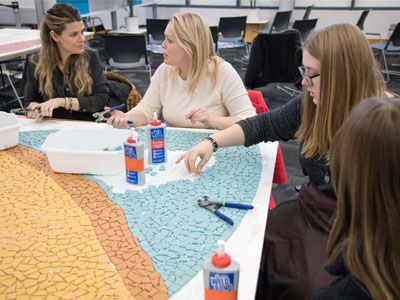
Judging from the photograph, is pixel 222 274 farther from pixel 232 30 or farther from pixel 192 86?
pixel 232 30

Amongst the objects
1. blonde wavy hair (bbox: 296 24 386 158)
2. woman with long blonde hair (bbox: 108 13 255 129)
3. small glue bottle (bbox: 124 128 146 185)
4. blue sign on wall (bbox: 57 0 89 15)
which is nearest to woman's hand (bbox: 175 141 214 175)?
small glue bottle (bbox: 124 128 146 185)

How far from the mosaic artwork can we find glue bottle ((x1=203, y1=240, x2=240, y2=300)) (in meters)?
0.18

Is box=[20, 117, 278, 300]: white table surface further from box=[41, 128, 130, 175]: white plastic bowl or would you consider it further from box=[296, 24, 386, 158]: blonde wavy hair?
box=[41, 128, 130, 175]: white plastic bowl

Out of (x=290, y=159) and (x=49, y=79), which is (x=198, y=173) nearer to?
(x=49, y=79)

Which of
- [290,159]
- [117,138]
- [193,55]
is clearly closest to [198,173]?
→ [117,138]

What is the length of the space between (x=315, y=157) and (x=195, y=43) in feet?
2.91

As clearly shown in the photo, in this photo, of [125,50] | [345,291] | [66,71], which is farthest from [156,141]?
[125,50]

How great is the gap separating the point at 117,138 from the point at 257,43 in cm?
268

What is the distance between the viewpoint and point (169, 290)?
0.88 m

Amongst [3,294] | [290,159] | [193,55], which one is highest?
[193,55]

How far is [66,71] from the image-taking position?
2188 mm

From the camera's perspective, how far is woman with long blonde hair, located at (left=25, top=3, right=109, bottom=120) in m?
2.11

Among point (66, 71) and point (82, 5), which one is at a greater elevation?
point (82, 5)

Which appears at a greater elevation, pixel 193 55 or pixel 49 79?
pixel 193 55
